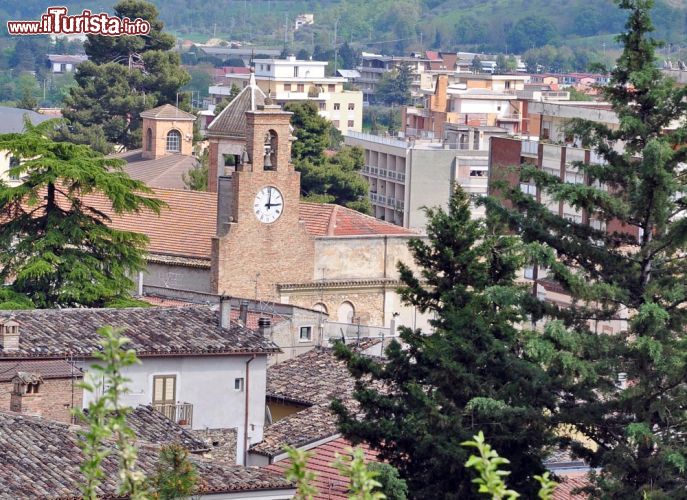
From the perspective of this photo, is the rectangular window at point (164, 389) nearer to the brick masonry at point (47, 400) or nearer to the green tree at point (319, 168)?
the brick masonry at point (47, 400)

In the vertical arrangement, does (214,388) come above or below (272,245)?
above

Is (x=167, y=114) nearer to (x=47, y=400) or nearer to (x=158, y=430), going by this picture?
(x=47, y=400)

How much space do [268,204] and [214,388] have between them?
22.1 meters

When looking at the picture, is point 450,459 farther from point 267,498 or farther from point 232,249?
point 232,249

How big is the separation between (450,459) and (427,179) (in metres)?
79.7

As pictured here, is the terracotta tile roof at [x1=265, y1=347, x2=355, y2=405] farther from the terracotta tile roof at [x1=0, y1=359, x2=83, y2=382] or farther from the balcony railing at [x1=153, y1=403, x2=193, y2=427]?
the terracotta tile roof at [x1=0, y1=359, x2=83, y2=382]

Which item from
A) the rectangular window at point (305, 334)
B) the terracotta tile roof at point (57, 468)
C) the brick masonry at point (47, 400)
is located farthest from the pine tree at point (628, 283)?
the rectangular window at point (305, 334)

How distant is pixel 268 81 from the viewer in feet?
547

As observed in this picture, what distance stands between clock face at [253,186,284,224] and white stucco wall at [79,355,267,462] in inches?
834

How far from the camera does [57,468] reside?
26.2 meters

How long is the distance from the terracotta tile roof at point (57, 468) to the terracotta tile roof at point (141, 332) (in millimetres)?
4941

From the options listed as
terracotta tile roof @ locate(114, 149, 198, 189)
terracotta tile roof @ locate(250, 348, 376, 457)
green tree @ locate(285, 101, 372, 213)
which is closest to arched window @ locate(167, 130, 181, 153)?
A: terracotta tile roof @ locate(114, 149, 198, 189)

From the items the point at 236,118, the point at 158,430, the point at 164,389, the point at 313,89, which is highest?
the point at 236,118

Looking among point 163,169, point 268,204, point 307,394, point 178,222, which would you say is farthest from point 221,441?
point 163,169
